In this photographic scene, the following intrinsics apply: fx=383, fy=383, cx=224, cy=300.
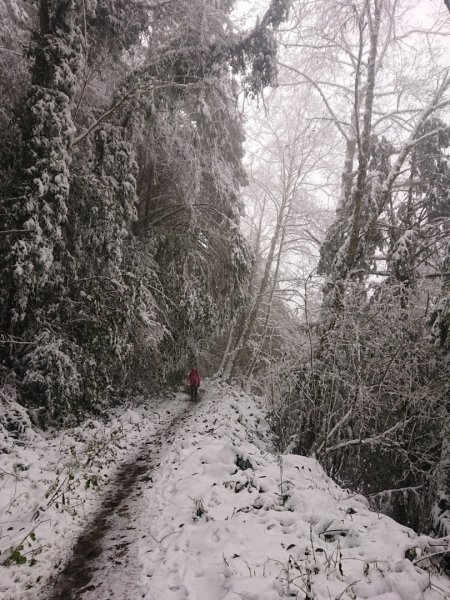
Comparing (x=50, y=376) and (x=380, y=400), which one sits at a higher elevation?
(x=380, y=400)

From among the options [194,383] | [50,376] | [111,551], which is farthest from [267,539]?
[194,383]

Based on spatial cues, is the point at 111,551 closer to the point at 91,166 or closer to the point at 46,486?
the point at 46,486

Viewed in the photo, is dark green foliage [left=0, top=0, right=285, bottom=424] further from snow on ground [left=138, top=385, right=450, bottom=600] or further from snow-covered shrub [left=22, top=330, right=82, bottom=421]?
snow on ground [left=138, top=385, right=450, bottom=600]

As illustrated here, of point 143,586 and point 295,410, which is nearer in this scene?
point 143,586

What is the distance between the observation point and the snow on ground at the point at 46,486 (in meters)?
3.90

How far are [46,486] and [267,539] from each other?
3390 mm

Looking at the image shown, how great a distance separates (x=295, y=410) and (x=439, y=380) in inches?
125

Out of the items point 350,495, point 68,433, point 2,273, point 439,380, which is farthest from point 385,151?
point 68,433

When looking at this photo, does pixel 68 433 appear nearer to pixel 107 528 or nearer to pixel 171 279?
pixel 107 528

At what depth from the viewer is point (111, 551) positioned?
176 inches

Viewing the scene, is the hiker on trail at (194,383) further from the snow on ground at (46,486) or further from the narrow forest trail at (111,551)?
the narrow forest trail at (111,551)

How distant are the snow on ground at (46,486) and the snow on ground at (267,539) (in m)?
0.95

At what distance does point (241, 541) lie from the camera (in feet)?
13.6

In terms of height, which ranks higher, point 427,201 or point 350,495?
point 427,201
